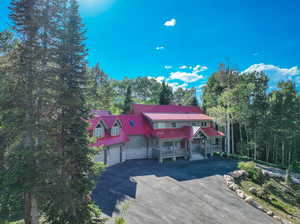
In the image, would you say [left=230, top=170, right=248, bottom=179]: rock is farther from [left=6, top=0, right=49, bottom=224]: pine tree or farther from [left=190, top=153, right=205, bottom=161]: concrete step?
[left=6, top=0, right=49, bottom=224]: pine tree

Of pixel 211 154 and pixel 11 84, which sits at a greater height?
pixel 11 84

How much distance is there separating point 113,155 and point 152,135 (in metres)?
6.07

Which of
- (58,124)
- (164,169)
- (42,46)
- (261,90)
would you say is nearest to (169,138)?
(164,169)

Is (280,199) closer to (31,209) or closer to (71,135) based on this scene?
(71,135)

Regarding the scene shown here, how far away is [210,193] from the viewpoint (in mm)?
14094

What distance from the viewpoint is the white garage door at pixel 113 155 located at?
19.0 metres

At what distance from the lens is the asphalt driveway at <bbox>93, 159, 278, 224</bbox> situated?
10.5 metres

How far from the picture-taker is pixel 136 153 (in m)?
23.1

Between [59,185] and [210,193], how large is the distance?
12156 mm

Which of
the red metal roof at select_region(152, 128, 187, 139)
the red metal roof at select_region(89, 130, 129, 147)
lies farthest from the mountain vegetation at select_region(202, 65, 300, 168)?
the red metal roof at select_region(89, 130, 129, 147)

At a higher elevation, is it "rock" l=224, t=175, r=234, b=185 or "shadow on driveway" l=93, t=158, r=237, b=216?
"shadow on driveway" l=93, t=158, r=237, b=216

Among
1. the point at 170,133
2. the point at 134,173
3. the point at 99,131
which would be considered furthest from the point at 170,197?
the point at 170,133

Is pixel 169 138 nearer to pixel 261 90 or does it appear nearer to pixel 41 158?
pixel 41 158

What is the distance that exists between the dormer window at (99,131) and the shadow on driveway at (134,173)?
376cm
